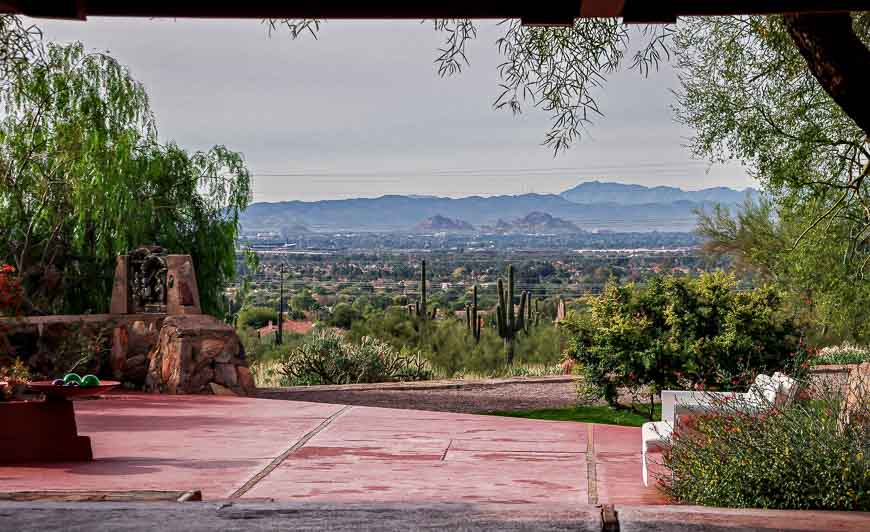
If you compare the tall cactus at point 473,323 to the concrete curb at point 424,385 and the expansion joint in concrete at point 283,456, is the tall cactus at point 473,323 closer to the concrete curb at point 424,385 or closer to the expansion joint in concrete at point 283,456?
the concrete curb at point 424,385

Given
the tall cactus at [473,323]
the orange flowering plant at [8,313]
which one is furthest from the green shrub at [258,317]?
the orange flowering plant at [8,313]

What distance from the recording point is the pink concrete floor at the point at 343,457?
737 cm

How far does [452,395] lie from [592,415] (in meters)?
2.44

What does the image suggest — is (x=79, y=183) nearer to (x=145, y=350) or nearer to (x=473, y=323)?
(x=145, y=350)

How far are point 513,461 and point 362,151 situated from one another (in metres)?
66.2

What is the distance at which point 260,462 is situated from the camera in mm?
8477

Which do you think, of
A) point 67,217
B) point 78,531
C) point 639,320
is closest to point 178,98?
point 67,217

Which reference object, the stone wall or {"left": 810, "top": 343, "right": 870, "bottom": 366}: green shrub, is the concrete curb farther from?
{"left": 810, "top": 343, "right": 870, "bottom": 366}: green shrub

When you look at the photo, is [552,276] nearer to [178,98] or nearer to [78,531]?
[178,98]

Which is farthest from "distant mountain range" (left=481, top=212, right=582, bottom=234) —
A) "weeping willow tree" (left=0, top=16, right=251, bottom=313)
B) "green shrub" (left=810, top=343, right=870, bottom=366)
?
"weeping willow tree" (left=0, top=16, right=251, bottom=313)

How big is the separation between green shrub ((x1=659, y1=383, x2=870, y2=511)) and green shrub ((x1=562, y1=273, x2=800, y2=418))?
16.6ft

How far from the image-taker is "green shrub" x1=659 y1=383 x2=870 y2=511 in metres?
6.20

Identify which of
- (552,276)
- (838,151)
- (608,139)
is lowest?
(552,276)

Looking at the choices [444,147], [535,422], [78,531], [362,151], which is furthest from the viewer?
[362,151]
